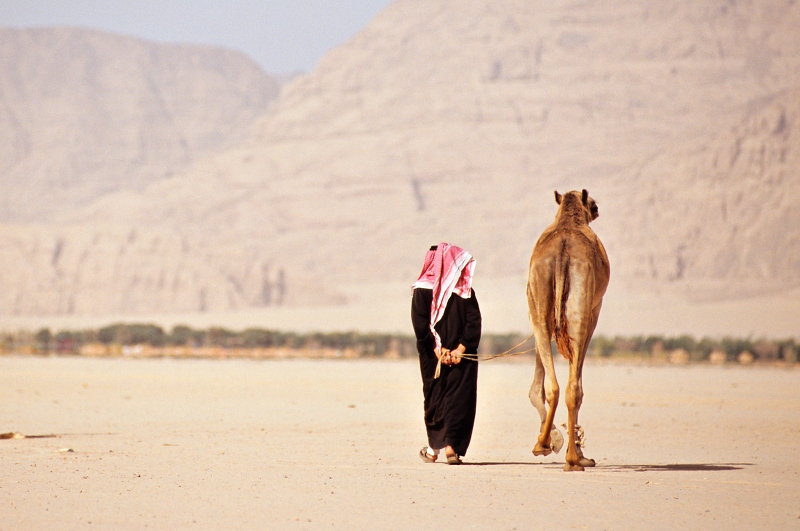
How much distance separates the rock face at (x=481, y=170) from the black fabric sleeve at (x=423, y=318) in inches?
2785

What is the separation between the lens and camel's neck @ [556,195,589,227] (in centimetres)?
1136

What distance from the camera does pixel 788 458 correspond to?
12.4 meters

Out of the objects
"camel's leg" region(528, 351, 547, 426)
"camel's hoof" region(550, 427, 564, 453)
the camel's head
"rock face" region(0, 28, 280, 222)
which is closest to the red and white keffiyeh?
"camel's leg" region(528, 351, 547, 426)

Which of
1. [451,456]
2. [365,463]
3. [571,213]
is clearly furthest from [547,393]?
[365,463]

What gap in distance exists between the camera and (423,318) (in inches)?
444

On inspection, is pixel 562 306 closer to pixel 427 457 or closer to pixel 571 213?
pixel 571 213

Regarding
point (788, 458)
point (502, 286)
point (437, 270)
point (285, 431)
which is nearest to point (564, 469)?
point (437, 270)

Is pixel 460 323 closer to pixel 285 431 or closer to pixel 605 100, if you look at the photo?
pixel 285 431

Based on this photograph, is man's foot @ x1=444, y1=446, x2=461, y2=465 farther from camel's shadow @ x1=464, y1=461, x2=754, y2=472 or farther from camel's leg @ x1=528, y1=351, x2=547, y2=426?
camel's leg @ x1=528, y1=351, x2=547, y2=426

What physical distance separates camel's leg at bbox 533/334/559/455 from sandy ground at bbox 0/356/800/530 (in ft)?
0.84

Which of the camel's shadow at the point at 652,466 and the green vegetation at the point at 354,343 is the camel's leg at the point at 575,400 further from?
the green vegetation at the point at 354,343

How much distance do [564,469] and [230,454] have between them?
3288 millimetres

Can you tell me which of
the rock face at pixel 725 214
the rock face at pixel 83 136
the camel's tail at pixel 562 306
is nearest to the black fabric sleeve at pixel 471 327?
the camel's tail at pixel 562 306

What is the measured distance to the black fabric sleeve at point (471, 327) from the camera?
36.7ft
